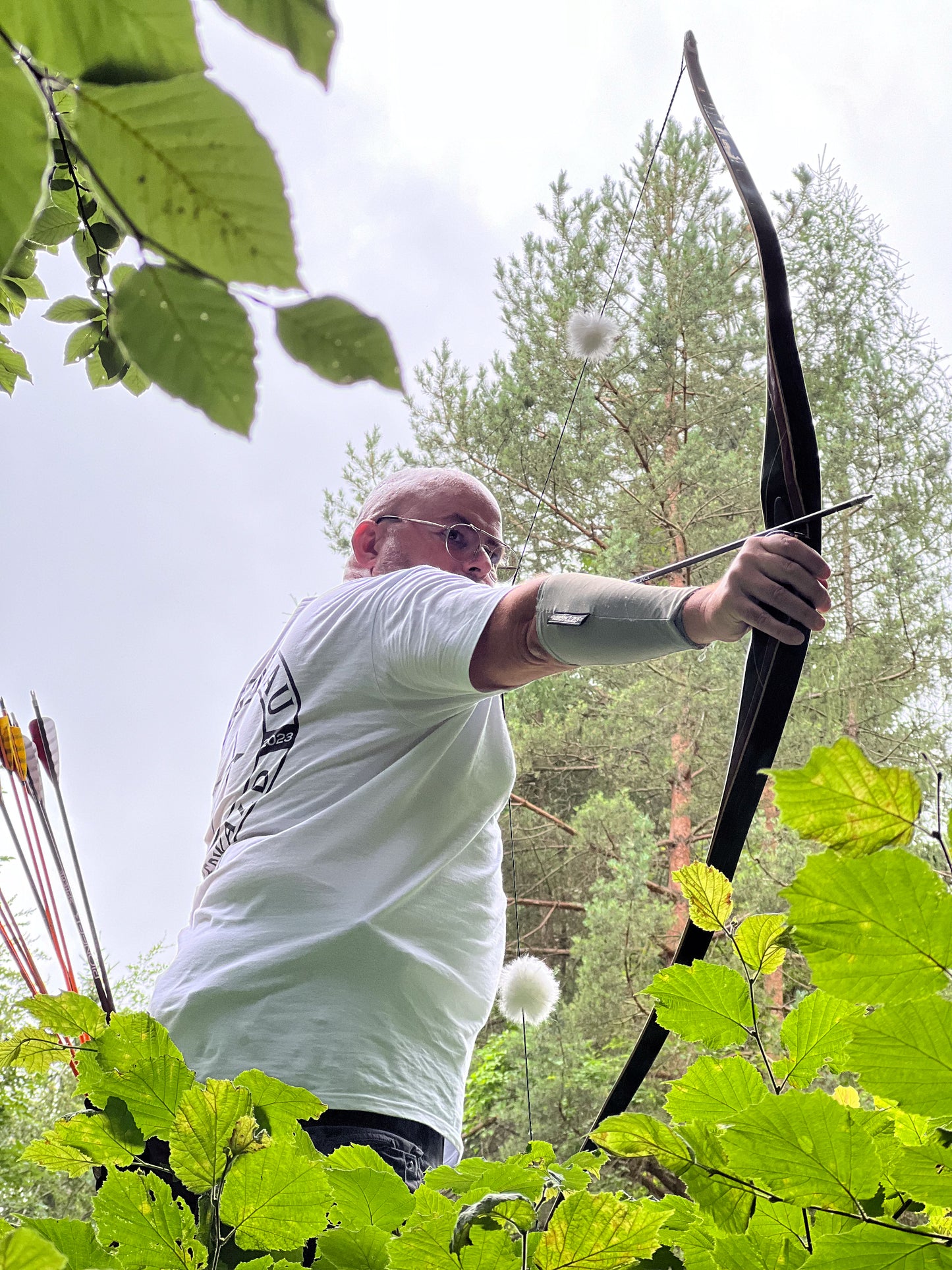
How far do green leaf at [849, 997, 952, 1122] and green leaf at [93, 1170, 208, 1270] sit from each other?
13 cm

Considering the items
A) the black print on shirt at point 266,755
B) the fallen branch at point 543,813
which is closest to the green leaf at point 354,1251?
the black print on shirt at point 266,755

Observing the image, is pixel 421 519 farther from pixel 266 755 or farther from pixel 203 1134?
pixel 203 1134

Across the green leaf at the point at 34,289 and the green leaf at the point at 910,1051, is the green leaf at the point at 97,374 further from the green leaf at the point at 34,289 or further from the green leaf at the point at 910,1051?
the green leaf at the point at 910,1051

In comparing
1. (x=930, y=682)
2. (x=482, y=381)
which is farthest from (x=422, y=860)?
(x=482, y=381)

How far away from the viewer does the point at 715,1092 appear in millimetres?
204

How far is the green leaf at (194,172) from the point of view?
0.08 metres

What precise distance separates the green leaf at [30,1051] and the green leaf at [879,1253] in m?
0.19

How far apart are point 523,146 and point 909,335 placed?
10636 millimetres

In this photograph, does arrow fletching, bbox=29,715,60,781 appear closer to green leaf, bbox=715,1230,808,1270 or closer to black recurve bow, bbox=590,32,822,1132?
black recurve bow, bbox=590,32,822,1132

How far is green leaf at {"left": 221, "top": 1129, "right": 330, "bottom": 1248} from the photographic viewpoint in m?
0.18

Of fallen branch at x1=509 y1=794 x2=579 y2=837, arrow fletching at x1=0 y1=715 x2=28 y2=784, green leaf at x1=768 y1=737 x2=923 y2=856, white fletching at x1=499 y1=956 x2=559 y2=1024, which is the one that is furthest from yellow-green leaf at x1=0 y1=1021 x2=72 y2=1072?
fallen branch at x1=509 y1=794 x2=579 y2=837

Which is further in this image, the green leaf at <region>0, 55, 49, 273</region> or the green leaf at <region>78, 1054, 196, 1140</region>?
the green leaf at <region>78, 1054, 196, 1140</region>

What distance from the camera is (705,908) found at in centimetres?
23

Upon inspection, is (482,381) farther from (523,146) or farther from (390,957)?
(523,146)
